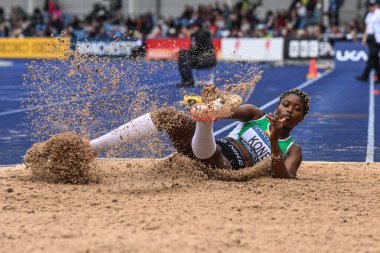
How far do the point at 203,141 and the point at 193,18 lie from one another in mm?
30841

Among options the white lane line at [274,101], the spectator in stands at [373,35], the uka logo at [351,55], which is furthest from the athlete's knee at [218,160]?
the uka logo at [351,55]

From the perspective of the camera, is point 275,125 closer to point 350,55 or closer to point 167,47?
point 167,47

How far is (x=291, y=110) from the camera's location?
6.86 metres

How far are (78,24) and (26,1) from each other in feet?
22.0

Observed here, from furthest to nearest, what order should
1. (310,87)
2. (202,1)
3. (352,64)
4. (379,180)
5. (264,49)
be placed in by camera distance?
(202,1), (264,49), (352,64), (310,87), (379,180)

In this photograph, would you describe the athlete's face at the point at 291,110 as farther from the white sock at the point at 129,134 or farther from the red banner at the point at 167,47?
the red banner at the point at 167,47

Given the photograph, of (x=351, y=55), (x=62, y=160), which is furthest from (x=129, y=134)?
(x=351, y=55)

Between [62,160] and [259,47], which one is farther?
[259,47]

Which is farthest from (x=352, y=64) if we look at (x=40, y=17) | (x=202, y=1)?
(x=40, y=17)

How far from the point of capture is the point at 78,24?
38719 mm

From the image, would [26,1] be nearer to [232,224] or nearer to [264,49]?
[264,49]

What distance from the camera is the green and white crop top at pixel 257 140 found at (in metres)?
7.07

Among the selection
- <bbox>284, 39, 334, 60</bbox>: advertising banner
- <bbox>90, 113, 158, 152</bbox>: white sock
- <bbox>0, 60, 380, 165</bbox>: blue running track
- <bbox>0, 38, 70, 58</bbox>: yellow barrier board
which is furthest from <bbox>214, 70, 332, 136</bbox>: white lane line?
<bbox>0, 38, 70, 58</bbox>: yellow barrier board

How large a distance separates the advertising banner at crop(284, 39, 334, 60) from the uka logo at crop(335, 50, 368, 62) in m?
1.97
